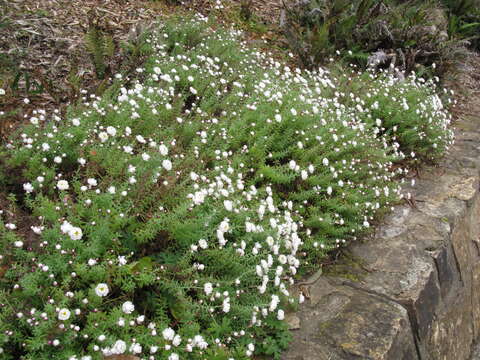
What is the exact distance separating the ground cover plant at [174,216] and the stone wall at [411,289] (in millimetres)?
204

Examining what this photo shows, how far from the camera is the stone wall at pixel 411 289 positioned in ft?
8.95

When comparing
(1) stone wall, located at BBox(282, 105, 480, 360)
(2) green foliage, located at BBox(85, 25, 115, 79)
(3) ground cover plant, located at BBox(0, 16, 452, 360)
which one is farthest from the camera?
(2) green foliage, located at BBox(85, 25, 115, 79)

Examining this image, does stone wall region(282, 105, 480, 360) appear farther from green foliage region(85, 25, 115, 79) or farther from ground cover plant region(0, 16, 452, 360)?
green foliage region(85, 25, 115, 79)

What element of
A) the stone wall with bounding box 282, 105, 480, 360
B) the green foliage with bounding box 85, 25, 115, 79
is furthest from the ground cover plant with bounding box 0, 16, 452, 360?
the green foliage with bounding box 85, 25, 115, 79

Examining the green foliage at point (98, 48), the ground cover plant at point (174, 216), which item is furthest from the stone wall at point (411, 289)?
the green foliage at point (98, 48)

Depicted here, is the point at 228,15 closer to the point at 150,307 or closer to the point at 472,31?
the point at 150,307

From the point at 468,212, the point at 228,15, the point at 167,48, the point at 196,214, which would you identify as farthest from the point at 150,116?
the point at 228,15

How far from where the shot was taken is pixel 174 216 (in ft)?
8.21

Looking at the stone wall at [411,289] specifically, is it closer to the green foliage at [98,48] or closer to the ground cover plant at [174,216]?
the ground cover plant at [174,216]

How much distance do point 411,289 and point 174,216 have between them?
Answer: 1884 mm

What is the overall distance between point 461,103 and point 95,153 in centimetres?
663

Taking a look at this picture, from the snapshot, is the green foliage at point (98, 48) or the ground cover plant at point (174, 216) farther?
the green foliage at point (98, 48)

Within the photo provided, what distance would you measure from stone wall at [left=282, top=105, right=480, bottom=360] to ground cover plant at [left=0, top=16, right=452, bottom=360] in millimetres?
204

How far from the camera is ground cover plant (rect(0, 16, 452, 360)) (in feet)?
7.00
